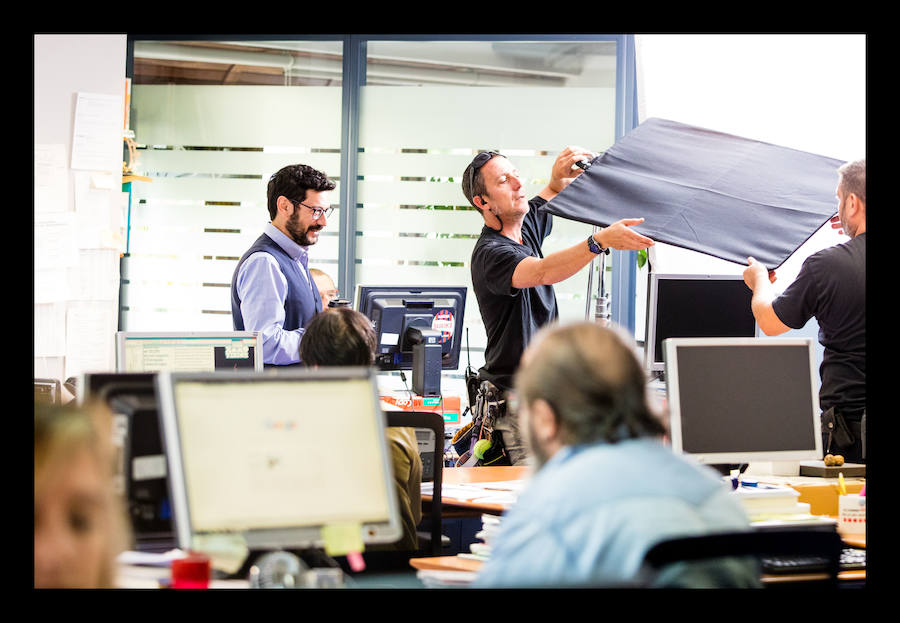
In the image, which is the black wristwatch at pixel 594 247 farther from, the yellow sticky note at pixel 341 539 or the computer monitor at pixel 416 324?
the yellow sticky note at pixel 341 539

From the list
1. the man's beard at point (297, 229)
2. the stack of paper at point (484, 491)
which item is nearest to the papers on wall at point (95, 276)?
the man's beard at point (297, 229)

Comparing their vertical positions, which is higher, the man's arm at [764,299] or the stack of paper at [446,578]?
the man's arm at [764,299]

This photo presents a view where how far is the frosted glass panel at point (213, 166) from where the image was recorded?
244 inches

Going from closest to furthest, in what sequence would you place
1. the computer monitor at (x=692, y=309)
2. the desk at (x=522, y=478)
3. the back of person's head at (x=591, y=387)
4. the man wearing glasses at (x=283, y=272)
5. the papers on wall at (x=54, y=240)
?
the back of person's head at (x=591, y=387)
the desk at (x=522, y=478)
the man wearing glasses at (x=283, y=272)
the computer monitor at (x=692, y=309)
the papers on wall at (x=54, y=240)

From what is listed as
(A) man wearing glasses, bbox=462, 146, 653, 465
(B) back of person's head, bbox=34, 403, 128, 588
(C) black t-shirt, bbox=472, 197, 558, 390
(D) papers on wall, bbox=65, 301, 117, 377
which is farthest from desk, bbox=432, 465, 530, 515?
(D) papers on wall, bbox=65, 301, 117, 377

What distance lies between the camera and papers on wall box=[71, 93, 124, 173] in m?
5.06

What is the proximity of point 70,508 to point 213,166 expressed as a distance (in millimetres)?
5038

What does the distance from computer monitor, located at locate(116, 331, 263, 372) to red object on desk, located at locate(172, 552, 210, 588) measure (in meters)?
1.48

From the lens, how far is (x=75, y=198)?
16.6ft

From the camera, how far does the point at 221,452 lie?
175cm

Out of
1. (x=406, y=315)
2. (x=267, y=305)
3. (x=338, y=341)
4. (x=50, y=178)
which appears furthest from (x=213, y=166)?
(x=338, y=341)

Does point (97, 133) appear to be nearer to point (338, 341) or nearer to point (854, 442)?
point (338, 341)

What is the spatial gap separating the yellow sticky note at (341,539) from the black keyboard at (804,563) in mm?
857
